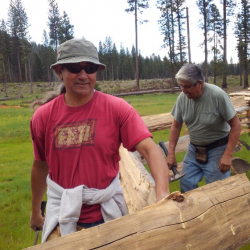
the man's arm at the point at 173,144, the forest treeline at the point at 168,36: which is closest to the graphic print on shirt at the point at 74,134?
the man's arm at the point at 173,144

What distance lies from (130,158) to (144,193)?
1076 millimetres

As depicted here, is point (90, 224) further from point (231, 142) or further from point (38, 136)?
point (231, 142)

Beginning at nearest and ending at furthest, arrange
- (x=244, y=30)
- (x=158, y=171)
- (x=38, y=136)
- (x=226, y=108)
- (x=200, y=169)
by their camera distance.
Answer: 1. (x=158, y=171)
2. (x=38, y=136)
3. (x=226, y=108)
4. (x=200, y=169)
5. (x=244, y=30)

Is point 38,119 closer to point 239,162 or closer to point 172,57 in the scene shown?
point 239,162

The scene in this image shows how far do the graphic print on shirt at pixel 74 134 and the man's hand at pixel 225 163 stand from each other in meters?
2.18

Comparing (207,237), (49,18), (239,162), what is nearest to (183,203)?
(207,237)

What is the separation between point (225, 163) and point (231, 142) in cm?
25

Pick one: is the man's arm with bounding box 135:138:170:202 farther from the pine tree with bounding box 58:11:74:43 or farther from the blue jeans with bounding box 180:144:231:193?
the pine tree with bounding box 58:11:74:43

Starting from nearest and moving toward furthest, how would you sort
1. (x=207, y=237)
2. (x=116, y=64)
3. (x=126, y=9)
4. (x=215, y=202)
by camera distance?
(x=207, y=237), (x=215, y=202), (x=126, y=9), (x=116, y=64)

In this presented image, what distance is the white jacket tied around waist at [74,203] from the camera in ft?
5.53

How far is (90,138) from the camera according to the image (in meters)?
1.70

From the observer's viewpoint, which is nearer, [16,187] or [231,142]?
[231,142]

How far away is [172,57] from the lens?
124 ft

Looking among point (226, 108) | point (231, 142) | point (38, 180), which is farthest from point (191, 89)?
point (38, 180)
